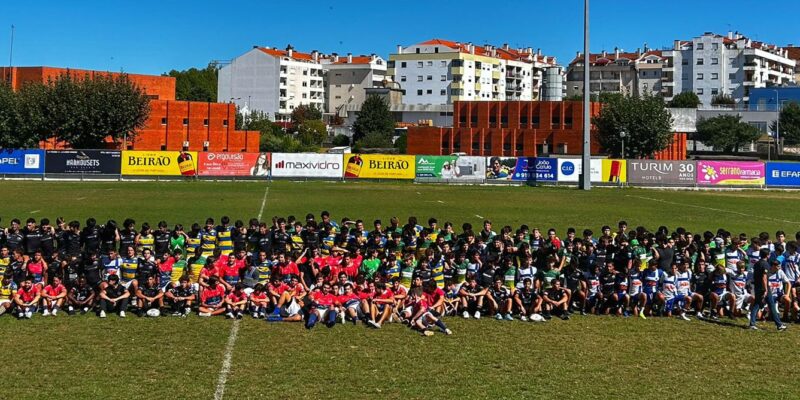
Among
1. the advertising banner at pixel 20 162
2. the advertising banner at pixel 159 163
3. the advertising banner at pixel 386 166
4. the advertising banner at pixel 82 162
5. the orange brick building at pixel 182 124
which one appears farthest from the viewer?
the orange brick building at pixel 182 124

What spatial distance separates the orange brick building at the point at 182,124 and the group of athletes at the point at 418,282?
69261 millimetres

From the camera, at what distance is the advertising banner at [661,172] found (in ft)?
179

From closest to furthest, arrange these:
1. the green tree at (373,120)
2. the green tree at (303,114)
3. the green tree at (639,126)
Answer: the green tree at (639,126) → the green tree at (373,120) → the green tree at (303,114)

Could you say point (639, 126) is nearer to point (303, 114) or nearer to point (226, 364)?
point (303, 114)

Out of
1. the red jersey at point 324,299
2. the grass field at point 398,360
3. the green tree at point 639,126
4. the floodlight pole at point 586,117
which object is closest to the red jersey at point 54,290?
the grass field at point 398,360

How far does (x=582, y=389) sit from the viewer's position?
10.7 metres

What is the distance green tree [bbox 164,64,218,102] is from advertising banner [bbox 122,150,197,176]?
9242cm

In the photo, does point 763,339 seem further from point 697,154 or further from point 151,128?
point 697,154

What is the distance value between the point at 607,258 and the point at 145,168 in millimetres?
43200

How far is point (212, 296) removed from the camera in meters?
15.1

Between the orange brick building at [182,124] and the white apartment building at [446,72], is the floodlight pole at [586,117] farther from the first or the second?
the white apartment building at [446,72]

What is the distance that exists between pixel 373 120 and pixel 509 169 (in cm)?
5713

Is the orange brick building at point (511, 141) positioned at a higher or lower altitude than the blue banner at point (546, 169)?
higher

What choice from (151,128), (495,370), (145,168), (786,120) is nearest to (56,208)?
(145,168)
